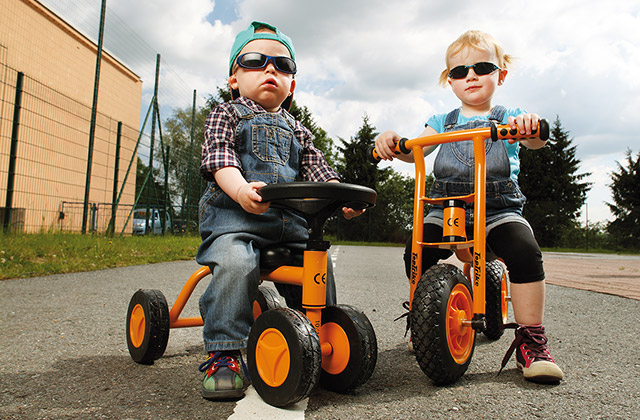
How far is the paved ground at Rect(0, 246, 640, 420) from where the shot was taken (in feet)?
5.12

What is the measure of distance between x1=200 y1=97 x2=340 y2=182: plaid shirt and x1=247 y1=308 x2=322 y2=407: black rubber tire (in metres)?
0.70

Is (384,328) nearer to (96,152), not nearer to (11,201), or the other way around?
(11,201)

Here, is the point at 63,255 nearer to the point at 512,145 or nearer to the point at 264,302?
the point at 264,302

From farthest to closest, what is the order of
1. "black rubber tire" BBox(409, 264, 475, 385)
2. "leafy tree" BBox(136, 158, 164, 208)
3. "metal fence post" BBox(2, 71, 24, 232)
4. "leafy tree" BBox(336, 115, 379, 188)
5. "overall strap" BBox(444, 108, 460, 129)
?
"leafy tree" BBox(336, 115, 379, 188) → "leafy tree" BBox(136, 158, 164, 208) → "metal fence post" BBox(2, 71, 24, 232) → "overall strap" BBox(444, 108, 460, 129) → "black rubber tire" BBox(409, 264, 475, 385)

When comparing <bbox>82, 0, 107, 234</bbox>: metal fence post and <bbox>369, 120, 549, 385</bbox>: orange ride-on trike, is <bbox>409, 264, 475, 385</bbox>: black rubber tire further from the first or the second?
<bbox>82, 0, 107, 234</bbox>: metal fence post

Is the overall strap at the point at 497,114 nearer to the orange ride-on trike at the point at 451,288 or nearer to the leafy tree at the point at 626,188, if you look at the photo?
the orange ride-on trike at the point at 451,288

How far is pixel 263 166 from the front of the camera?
81.8 inches

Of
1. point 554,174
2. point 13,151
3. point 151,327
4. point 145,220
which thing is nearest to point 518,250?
point 151,327

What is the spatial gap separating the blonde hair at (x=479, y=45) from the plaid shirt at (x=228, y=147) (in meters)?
Answer: 0.85

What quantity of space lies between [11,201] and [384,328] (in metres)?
7.76

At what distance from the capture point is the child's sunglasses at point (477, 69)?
7.72ft

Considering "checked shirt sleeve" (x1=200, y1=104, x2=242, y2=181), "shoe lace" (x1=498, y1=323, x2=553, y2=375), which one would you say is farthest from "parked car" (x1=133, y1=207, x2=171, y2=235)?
"shoe lace" (x1=498, y1=323, x2=553, y2=375)

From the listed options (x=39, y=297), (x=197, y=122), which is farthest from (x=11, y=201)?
(x=197, y=122)

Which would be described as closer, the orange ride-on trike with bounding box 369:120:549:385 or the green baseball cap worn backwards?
the orange ride-on trike with bounding box 369:120:549:385
